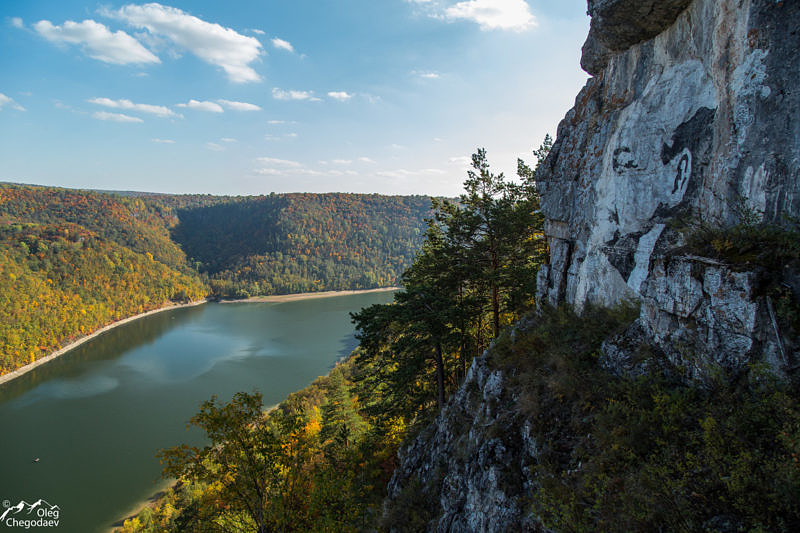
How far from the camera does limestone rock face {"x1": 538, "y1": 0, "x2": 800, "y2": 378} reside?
4059mm

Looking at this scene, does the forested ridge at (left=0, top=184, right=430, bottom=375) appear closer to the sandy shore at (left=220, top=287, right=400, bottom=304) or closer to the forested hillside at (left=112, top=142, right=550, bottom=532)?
the sandy shore at (left=220, top=287, right=400, bottom=304)

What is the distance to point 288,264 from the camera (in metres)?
120

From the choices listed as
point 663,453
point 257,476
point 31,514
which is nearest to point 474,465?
point 663,453

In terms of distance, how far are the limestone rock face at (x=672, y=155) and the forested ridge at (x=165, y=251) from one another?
6737 cm

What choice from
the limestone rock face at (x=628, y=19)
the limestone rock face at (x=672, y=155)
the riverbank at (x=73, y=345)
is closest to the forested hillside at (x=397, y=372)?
the limestone rock face at (x=672, y=155)

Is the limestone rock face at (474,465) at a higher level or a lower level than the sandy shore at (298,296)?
higher

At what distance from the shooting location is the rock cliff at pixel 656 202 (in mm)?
4023

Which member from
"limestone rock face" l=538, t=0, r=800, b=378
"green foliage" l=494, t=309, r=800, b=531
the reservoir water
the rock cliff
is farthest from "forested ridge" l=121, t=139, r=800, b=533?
the reservoir water

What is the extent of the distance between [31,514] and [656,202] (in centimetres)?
3409

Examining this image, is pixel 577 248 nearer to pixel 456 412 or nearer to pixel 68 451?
pixel 456 412

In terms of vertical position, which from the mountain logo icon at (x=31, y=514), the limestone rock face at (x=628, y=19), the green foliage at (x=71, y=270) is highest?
the limestone rock face at (x=628, y=19)

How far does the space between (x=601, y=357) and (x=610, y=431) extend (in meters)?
1.42

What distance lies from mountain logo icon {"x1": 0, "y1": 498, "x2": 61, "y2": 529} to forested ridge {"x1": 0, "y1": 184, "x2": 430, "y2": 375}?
35852 mm

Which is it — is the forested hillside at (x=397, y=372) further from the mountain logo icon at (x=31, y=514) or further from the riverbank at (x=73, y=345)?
the riverbank at (x=73, y=345)
